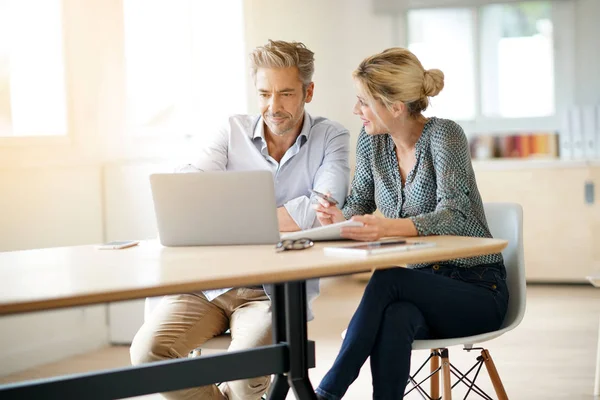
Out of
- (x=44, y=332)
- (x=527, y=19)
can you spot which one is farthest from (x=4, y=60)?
(x=527, y=19)

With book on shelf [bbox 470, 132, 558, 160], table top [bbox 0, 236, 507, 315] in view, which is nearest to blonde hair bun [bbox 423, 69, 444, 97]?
table top [bbox 0, 236, 507, 315]

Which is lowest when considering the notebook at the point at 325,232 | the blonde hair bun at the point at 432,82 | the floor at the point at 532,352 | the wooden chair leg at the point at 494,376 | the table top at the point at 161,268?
the floor at the point at 532,352

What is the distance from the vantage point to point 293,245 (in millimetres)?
2250

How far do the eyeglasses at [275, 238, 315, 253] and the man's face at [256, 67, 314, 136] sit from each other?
2.47ft

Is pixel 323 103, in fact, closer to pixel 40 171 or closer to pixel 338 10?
pixel 338 10

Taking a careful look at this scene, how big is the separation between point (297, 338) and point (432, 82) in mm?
976

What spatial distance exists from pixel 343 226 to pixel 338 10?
429 cm

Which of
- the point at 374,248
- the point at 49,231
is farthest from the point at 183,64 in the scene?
the point at 374,248

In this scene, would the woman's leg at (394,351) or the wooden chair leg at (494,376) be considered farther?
the wooden chair leg at (494,376)

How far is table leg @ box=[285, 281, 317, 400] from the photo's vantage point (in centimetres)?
221

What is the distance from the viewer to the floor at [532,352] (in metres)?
3.67

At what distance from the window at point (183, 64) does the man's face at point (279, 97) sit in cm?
223

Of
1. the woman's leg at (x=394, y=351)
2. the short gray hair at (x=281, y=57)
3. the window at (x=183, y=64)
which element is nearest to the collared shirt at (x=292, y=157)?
the short gray hair at (x=281, y=57)

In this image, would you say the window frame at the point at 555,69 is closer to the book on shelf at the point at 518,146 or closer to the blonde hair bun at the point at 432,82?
the book on shelf at the point at 518,146
